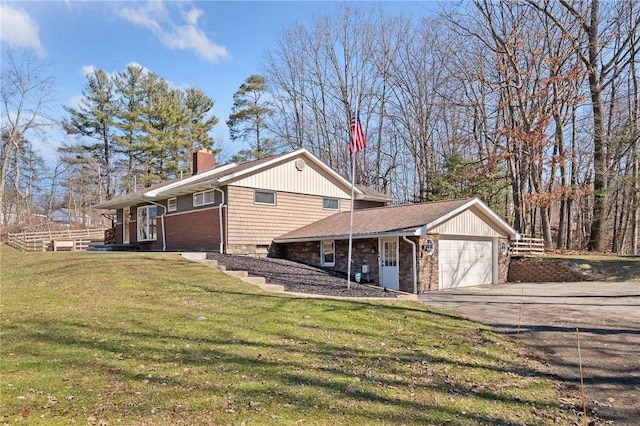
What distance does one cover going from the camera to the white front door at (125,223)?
24450mm

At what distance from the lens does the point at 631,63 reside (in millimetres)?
23641

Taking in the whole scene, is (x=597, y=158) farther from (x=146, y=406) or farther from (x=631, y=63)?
(x=146, y=406)

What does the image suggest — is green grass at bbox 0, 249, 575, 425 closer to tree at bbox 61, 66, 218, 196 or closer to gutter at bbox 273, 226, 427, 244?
gutter at bbox 273, 226, 427, 244

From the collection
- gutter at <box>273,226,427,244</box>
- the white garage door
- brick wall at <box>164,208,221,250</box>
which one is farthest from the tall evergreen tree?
the white garage door

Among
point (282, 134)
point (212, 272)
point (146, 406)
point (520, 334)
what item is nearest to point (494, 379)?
point (520, 334)

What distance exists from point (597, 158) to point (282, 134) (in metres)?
23.6

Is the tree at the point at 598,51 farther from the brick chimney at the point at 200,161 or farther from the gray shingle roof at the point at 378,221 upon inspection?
the brick chimney at the point at 200,161

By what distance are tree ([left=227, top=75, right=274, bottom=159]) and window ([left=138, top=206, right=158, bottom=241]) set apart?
16271 mm

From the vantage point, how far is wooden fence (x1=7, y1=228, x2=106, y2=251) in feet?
79.0

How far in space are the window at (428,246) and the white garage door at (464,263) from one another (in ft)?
2.64

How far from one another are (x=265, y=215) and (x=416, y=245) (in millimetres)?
6901

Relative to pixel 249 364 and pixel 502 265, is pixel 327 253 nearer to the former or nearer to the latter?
pixel 502 265

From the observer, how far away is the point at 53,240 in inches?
978

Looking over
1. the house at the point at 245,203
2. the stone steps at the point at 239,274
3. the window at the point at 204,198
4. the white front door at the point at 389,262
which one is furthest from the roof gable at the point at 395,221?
the stone steps at the point at 239,274
